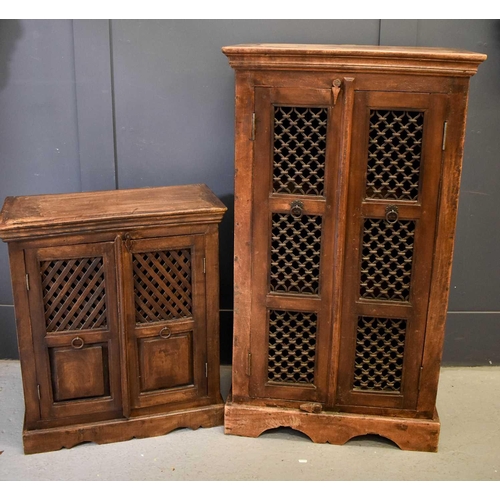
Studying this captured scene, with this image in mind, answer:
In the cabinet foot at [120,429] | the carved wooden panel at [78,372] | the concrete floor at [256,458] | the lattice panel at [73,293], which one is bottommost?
the concrete floor at [256,458]

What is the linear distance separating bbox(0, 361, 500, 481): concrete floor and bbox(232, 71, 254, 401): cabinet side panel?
0.27 m

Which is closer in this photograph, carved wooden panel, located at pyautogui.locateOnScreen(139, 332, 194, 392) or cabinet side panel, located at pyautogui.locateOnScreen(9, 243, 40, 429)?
cabinet side panel, located at pyautogui.locateOnScreen(9, 243, 40, 429)

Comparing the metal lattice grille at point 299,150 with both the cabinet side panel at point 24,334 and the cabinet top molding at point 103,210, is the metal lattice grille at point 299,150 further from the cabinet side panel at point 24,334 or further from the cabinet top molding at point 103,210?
the cabinet side panel at point 24,334

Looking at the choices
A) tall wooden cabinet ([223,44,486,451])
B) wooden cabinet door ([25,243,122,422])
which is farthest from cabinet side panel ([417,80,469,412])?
wooden cabinet door ([25,243,122,422])

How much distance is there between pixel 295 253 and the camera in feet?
9.61

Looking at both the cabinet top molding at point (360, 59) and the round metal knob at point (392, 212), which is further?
the round metal knob at point (392, 212)

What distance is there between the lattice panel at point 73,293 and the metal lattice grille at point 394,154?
1.17m

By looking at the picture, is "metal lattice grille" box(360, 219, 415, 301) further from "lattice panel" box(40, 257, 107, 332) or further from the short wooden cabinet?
"lattice panel" box(40, 257, 107, 332)

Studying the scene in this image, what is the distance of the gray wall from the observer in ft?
10.6

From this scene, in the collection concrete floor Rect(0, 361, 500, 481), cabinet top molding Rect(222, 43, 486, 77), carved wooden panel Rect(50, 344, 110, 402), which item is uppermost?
cabinet top molding Rect(222, 43, 486, 77)

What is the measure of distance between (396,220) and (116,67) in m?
1.52

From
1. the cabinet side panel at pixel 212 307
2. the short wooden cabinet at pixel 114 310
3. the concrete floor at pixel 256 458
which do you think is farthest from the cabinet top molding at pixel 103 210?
the concrete floor at pixel 256 458

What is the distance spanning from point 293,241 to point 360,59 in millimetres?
759

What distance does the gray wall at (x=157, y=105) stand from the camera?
3219 mm
